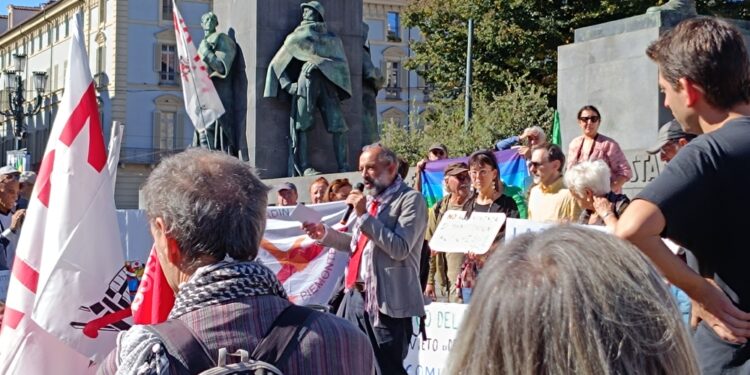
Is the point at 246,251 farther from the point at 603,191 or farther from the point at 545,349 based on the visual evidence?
the point at 603,191

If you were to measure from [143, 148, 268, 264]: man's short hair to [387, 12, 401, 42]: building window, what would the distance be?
70.6 meters

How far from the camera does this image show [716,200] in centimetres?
337

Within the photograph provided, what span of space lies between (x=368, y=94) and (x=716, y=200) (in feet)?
48.0

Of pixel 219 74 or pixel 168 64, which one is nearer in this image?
pixel 219 74

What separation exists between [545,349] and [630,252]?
7.3 inches

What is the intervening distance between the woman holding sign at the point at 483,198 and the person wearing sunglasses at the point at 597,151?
561 millimetres

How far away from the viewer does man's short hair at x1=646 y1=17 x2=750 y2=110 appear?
3412 mm

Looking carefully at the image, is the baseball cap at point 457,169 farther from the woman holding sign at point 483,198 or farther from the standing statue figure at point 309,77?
the standing statue figure at point 309,77

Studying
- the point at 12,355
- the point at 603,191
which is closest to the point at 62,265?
the point at 12,355

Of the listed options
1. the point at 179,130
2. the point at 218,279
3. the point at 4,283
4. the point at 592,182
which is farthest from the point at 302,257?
the point at 179,130

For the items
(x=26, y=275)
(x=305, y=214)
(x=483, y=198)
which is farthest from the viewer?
(x=305, y=214)

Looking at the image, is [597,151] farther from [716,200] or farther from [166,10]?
[166,10]

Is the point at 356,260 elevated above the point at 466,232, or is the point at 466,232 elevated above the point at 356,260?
the point at 466,232

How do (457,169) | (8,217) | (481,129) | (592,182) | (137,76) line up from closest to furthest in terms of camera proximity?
(592,182), (457,169), (8,217), (481,129), (137,76)
